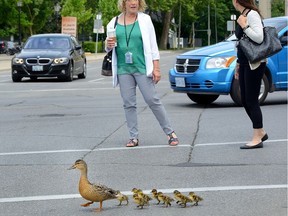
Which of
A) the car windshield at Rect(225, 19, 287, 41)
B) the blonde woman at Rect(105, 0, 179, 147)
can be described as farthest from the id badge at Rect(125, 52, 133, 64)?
the car windshield at Rect(225, 19, 287, 41)

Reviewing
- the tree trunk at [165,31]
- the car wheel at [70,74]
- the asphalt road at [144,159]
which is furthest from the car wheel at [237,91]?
the tree trunk at [165,31]

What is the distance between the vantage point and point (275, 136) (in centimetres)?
1241

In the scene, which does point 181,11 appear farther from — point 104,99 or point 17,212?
point 17,212

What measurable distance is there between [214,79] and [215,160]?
7.00 meters

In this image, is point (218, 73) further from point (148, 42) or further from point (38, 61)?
point (38, 61)

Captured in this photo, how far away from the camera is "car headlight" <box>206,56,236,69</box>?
56.2 feet

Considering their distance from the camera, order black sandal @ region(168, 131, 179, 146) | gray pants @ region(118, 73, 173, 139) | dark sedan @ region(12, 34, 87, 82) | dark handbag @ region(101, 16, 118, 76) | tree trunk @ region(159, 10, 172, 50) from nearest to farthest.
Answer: gray pants @ region(118, 73, 173, 139) < dark handbag @ region(101, 16, 118, 76) < black sandal @ region(168, 131, 179, 146) < dark sedan @ region(12, 34, 87, 82) < tree trunk @ region(159, 10, 172, 50)

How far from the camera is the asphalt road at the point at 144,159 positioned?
304 inches

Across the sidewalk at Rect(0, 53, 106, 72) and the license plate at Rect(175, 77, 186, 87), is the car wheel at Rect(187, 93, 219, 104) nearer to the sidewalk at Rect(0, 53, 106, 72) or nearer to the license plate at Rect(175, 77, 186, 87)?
the license plate at Rect(175, 77, 186, 87)

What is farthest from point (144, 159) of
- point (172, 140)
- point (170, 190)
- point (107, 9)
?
point (107, 9)

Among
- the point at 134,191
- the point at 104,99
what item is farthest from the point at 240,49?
the point at 104,99

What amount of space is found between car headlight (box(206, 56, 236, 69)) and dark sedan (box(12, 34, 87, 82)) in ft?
39.6

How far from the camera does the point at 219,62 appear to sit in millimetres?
17188

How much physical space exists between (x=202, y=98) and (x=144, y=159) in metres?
8.05
